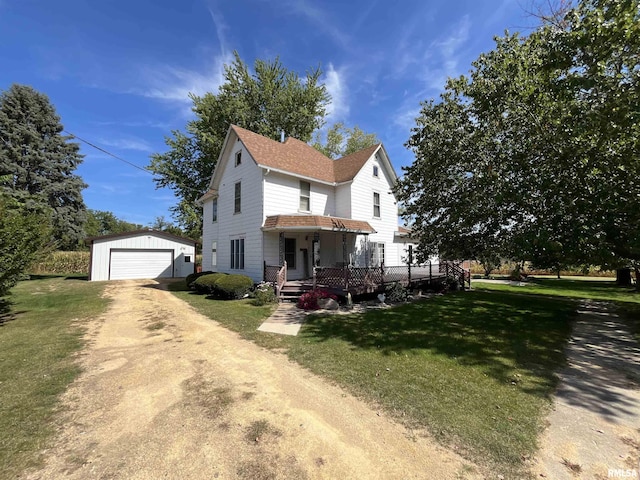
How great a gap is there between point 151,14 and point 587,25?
16452 millimetres

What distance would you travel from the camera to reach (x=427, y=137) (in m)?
12.4

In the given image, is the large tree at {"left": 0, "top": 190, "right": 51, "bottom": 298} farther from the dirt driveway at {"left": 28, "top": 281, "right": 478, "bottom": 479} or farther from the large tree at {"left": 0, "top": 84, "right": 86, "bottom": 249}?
the large tree at {"left": 0, "top": 84, "right": 86, "bottom": 249}

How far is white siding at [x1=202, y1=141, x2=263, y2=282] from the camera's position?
1506cm

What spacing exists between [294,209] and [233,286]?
5.44 metres

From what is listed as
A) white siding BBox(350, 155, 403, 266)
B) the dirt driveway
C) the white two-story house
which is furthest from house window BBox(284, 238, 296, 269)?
the dirt driveway

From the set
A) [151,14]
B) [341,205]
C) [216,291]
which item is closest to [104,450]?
[216,291]

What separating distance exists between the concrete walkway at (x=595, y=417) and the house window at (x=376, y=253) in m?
11.6

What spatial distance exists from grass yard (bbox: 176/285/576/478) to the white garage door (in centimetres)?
1648

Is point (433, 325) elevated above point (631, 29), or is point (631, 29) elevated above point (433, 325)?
point (631, 29)

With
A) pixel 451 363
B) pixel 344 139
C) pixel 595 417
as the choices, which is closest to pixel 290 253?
pixel 451 363

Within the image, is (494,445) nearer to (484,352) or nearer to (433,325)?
(484,352)

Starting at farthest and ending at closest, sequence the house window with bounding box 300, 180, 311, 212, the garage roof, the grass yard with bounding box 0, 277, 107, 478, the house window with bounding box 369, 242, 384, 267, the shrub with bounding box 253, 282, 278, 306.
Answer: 1. the garage roof
2. the house window with bounding box 369, 242, 384, 267
3. the house window with bounding box 300, 180, 311, 212
4. the shrub with bounding box 253, 282, 278, 306
5. the grass yard with bounding box 0, 277, 107, 478

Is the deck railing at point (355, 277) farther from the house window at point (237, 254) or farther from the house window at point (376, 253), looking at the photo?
the house window at point (237, 254)

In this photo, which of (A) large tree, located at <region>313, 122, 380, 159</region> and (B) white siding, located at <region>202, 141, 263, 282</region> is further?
(A) large tree, located at <region>313, 122, 380, 159</region>
